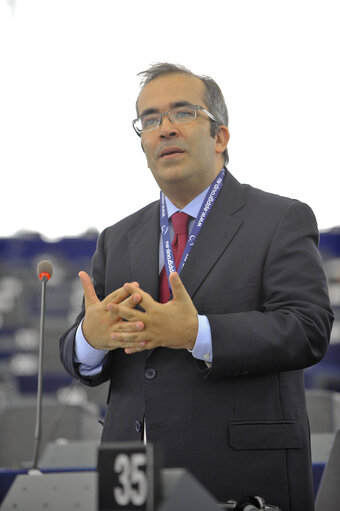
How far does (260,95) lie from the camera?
830 cm

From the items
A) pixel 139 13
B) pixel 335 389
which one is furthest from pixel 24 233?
pixel 335 389

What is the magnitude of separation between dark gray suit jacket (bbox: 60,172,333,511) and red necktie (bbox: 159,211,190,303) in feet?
0.10

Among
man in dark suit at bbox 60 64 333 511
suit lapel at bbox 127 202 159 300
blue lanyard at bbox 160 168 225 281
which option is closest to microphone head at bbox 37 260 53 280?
man in dark suit at bbox 60 64 333 511

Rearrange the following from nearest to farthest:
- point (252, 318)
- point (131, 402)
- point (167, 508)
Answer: point (167, 508) → point (252, 318) → point (131, 402)

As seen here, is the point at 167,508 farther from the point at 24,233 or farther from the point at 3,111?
the point at 3,111

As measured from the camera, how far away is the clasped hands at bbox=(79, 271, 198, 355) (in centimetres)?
153

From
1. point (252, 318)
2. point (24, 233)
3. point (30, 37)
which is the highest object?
point (30, 37)

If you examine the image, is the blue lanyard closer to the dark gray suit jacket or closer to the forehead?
the dark gray suit jacket

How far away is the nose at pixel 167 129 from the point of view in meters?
1.93

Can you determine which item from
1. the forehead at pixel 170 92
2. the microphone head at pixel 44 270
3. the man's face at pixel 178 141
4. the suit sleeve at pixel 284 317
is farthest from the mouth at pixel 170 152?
the microphone head at pixel 44 270

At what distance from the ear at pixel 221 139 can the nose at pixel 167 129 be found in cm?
19

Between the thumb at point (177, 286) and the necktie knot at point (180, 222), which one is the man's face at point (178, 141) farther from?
the thumb at point (177, 286)

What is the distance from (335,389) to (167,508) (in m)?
6.49

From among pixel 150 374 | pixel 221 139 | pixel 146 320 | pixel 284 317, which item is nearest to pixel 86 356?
pixel 150 374
